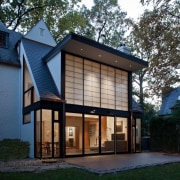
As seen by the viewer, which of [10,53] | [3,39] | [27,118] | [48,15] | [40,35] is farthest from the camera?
[48,15]

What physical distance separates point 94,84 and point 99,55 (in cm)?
169

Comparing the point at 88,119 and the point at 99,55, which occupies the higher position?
the point at 99,55

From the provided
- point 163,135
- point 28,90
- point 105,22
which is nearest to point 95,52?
point 28,90

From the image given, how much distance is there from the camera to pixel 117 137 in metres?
15.7

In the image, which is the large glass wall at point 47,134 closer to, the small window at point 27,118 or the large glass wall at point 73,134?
the large glass wall at point 73,134

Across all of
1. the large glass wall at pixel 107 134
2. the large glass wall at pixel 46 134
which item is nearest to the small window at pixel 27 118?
the large glass wall at pixel 46 134

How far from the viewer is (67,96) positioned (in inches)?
528

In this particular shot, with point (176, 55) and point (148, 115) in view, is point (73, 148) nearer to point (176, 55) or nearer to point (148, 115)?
point (176, 55)

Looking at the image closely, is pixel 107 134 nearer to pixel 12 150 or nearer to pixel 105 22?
pixel 12 150

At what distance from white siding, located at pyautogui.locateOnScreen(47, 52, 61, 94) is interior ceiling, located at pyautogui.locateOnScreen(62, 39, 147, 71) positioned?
0.71 m

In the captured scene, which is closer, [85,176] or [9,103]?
[85,176]

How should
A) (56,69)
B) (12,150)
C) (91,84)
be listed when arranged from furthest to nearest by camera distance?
1. (91,84)
2. (56,69)
3. (12,150)

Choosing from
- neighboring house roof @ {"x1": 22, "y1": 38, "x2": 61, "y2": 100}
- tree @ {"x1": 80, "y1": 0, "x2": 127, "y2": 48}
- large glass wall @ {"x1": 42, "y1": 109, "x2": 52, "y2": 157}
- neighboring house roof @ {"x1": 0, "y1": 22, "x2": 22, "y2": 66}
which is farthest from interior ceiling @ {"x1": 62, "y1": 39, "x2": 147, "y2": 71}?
tree @ {"x1": 80, "y1": 0, "x2": 127, "y2": 48}

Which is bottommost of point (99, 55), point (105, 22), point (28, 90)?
point (28, 90)
